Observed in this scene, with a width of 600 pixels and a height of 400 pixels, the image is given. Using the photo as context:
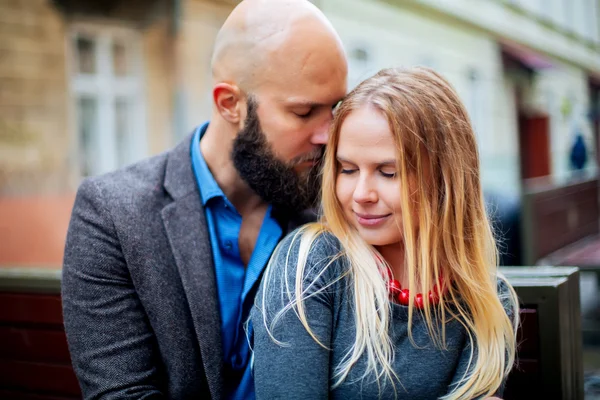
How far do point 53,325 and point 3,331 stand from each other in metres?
0.32

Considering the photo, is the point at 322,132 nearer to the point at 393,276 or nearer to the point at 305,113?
the point at 305,113

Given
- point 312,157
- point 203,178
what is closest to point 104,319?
point 203,178

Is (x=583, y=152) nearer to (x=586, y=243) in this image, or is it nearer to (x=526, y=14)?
(x=526, y=14)

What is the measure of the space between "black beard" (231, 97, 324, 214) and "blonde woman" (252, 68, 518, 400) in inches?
11.2

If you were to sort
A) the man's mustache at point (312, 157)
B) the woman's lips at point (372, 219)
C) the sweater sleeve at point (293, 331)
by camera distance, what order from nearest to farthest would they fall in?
1. the sweater sleeve at point (293, 331)
2. the woman's lips at point (372, 219)
3. the man's mustache at point (312, 157)

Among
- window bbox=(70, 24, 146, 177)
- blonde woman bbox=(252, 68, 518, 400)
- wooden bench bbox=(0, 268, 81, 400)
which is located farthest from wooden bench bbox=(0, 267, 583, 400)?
window bbox=(70, 24, 146, 177)

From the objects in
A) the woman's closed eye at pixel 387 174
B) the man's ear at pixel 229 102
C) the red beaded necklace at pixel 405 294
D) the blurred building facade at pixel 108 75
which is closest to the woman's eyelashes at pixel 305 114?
the man's ear at pixel 229 102

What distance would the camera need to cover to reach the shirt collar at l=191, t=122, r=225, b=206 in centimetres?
233

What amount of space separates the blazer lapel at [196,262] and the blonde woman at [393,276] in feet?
0.82

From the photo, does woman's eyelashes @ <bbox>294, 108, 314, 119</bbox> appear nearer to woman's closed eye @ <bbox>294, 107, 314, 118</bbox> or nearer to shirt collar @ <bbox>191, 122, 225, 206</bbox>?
woman's closed eye @ <bbox>294, 107, 314, 118</bbox>

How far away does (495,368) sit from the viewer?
188 cm

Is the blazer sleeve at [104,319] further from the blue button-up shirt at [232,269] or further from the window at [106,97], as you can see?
the window at [106,97]

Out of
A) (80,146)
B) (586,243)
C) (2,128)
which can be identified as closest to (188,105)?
(80,146)

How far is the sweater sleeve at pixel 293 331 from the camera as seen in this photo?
1.80 m
